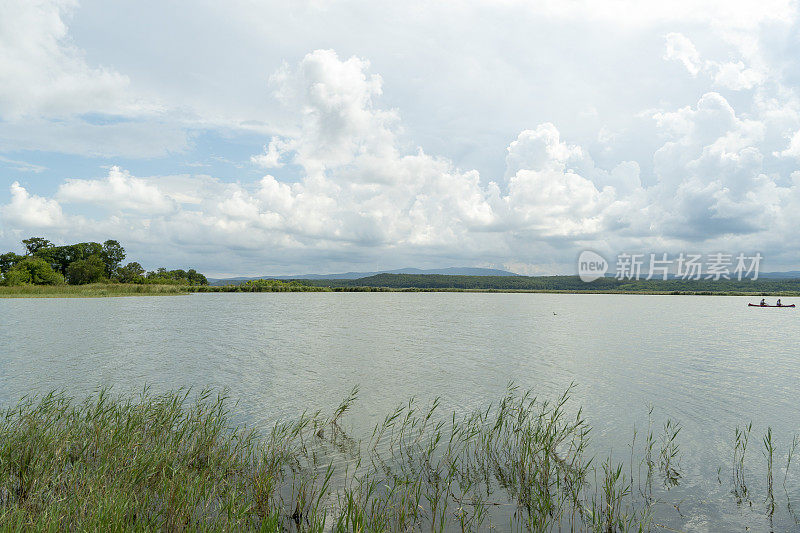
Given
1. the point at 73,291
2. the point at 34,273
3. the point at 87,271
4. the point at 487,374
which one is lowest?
the point at 73,291

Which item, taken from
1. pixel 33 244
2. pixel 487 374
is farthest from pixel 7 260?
pixel 487 374

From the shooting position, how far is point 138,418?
12.5m

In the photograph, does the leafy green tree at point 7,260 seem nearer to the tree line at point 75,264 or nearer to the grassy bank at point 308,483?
the tree line at point 75,264

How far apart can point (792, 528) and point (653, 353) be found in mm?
27832

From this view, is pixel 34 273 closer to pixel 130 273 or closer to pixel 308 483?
pixel 130 273

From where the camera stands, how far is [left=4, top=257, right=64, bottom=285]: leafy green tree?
404 ft

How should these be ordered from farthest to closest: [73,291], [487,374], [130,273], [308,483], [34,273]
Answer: [130,273]
[34,273]
[73,291]
[487,374]
[308,483]

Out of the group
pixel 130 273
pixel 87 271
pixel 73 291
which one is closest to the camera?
pixel 73 291

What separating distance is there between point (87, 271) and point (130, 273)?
56.6 ft

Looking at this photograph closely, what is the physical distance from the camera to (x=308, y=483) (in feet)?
36.0

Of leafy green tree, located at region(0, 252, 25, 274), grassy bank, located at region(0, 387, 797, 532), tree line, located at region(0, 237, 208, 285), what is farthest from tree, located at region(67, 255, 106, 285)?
grassy bank, located at region(0, 387, 797, 532)

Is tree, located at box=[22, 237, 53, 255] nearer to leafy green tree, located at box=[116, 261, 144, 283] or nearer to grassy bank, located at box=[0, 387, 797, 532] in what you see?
leafy green tree, located at box=[116, 261, 144, 283]

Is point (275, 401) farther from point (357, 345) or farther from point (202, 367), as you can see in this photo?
point (357, 345)

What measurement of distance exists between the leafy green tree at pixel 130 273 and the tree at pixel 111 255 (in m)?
2.47
